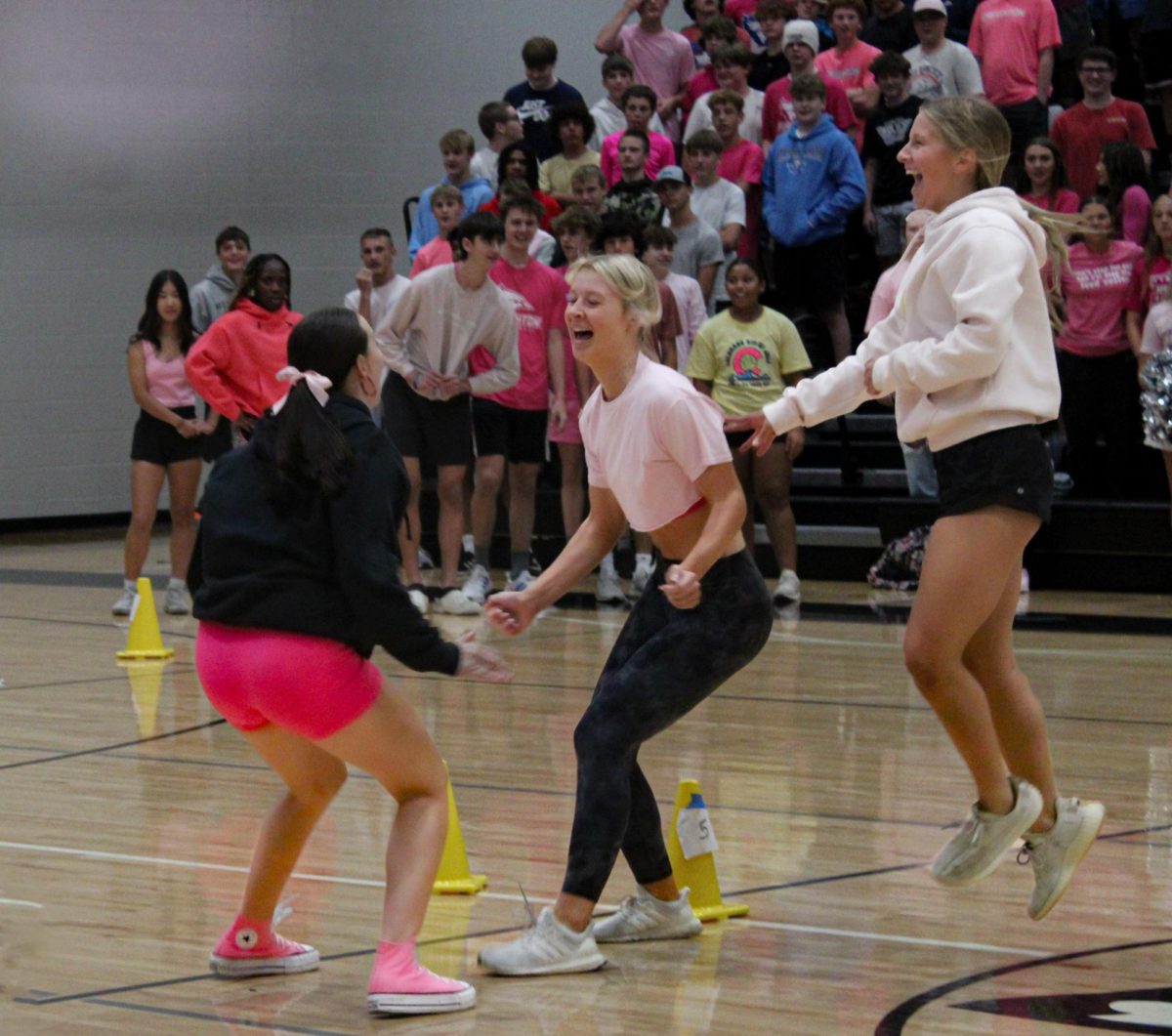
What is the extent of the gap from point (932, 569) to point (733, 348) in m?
6.45

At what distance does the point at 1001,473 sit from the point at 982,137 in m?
0.78

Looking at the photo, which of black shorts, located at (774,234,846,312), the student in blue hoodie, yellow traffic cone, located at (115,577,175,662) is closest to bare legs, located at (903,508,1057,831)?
yellow traffic cone, located at (115,577,175,662)

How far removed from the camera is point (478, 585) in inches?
420

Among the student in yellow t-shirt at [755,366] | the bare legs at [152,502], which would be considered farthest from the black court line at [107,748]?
the student in yellow t-shirt at [755,366]

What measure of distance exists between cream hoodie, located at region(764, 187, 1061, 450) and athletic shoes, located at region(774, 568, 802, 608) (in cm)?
624

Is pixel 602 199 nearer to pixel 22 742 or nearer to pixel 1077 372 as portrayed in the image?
pixel 1077 372

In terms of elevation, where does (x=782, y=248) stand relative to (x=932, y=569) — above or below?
above

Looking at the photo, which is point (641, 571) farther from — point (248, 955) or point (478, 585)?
point (248, 955)

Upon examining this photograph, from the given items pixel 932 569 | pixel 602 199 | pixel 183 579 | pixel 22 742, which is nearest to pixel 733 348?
pixel 602 199

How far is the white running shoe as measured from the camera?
1059 cm

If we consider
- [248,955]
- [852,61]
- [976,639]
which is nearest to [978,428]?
[976,639]

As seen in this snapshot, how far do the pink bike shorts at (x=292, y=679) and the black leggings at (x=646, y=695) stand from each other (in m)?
0.59

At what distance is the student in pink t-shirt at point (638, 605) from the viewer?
408 cm

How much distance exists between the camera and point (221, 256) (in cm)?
1244
